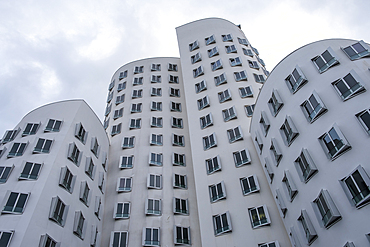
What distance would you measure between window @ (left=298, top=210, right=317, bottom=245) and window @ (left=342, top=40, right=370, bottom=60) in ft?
40.9

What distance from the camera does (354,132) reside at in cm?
1839

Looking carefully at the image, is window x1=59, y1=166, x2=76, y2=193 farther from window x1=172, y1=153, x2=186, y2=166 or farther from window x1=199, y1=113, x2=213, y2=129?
window x1=199, y1=113, x2=213, y2=129

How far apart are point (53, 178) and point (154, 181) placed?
1167 centimetres

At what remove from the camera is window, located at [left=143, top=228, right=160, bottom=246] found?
91.3ft

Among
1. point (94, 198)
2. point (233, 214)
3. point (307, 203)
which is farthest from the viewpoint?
point (94, 198)

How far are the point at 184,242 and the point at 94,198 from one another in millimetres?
10097

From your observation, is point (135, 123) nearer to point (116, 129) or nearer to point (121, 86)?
point (116, 129)

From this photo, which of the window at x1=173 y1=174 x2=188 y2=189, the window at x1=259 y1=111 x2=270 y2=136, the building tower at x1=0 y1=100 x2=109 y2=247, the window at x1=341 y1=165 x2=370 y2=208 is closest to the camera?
the window at x1=341 y1=165 x2=370 y2=208

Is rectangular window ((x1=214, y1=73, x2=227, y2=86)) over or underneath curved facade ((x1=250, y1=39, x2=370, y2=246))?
over

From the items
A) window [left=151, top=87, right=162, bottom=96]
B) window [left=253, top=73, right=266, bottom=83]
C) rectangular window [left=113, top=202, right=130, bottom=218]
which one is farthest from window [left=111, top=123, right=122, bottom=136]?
window [left=253, top=73, right=266, bottom=83]

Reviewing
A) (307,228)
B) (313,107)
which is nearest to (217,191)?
(307,228)

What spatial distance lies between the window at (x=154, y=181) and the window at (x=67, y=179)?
879 cm

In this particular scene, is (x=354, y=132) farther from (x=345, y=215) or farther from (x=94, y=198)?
(x=94, y=198)

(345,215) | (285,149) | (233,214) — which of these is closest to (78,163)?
(233,214)
